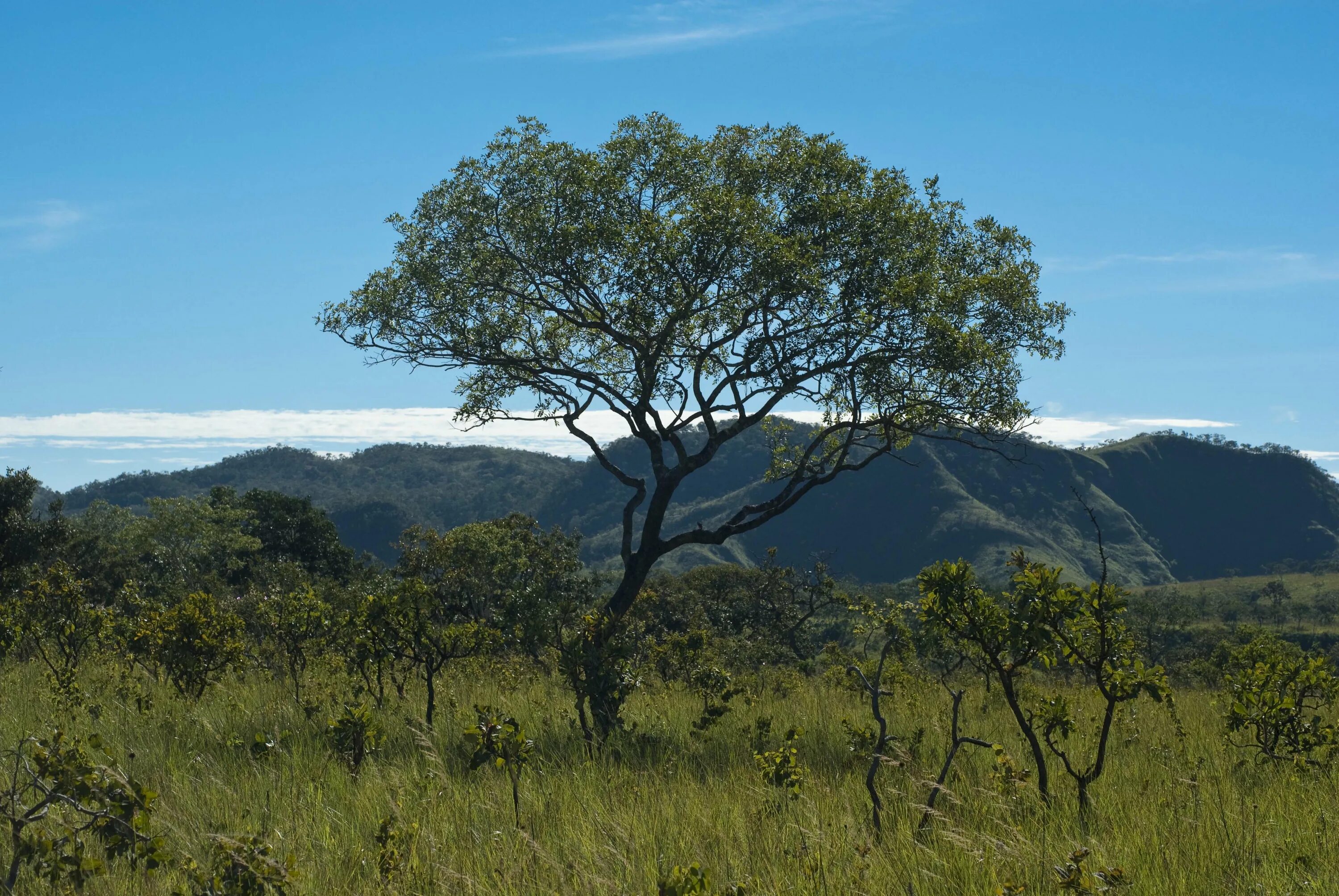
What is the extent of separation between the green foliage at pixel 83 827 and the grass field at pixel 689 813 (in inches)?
12.1

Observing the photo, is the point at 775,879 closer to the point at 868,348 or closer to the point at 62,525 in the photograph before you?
Answer: the point at 868,348

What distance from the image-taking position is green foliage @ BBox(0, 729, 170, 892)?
15.4 ft

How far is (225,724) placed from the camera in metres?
10.7

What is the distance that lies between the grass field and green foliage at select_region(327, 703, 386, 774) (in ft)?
0.53

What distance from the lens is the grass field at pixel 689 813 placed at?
526 cm

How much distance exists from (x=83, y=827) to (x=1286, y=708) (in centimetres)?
916

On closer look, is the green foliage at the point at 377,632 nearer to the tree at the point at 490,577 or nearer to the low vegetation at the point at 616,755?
the low vegetation at the point at 616,755

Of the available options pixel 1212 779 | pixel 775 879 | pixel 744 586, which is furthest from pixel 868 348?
pixel 744 586

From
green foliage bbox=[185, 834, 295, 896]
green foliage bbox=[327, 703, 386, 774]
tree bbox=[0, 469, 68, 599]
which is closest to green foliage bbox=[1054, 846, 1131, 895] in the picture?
green foliage bbox=[185, 834, 295, 896]

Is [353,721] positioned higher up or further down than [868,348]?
further down

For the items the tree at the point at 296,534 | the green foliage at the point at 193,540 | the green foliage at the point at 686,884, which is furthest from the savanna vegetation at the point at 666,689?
the tree at the point at 296,534

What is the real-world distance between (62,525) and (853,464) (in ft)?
90.1

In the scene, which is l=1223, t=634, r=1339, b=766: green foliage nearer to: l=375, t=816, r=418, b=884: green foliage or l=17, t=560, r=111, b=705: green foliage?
l=375, t=816, r=418, b=884: green foliage

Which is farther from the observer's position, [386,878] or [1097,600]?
[1097,600]
